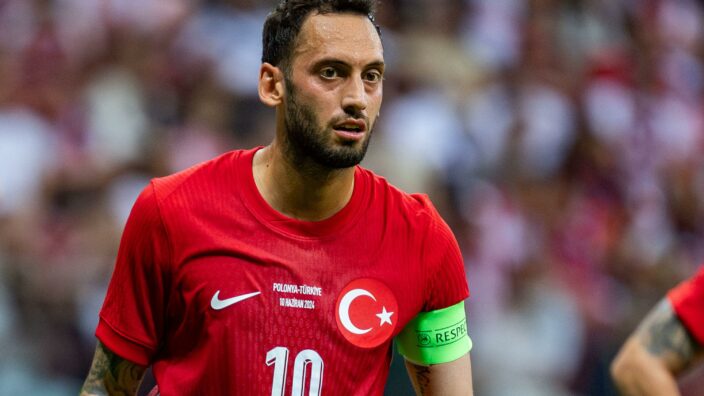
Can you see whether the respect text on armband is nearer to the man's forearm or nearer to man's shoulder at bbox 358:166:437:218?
man's shoulder at bbox 358:166:437:218

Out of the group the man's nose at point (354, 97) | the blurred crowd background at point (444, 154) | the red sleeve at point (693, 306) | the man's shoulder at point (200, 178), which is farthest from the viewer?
the blurred crowd background at point (444, 154)

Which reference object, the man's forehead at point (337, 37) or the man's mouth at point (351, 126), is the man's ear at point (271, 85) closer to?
the man's forehead at point (337, 37)

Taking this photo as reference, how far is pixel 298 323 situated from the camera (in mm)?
3246

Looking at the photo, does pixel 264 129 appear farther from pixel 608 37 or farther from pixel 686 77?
pixel 686 77

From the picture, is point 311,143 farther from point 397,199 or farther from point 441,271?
point 441,271

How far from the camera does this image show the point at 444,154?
7.48 m

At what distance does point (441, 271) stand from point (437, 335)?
0.62 ft

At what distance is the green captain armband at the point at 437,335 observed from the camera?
11.4 feet

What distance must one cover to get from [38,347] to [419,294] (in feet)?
10.2

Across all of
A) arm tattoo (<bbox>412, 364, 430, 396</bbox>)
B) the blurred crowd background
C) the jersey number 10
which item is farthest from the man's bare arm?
the blurred crowd background

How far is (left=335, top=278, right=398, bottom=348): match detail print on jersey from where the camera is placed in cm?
330

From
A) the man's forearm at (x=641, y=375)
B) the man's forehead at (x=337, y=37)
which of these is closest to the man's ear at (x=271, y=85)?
the man's forehead at (x=337, y=37)

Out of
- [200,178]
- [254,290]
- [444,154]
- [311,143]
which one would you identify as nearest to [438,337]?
[254,290]

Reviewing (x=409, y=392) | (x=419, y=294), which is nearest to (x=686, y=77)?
(x=409, y=392)
